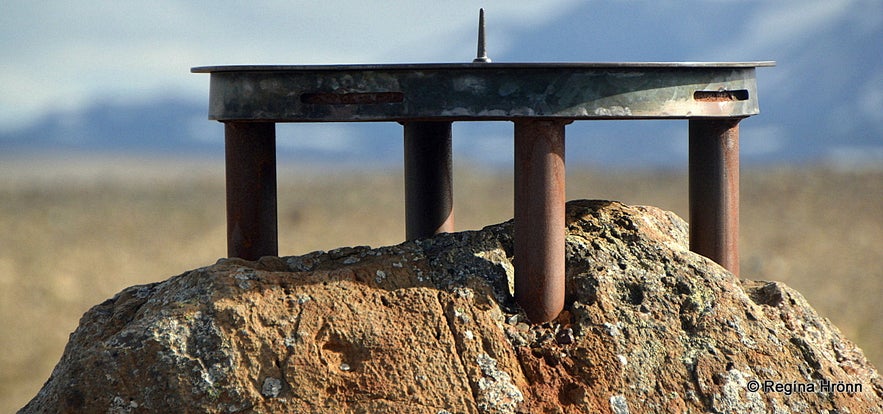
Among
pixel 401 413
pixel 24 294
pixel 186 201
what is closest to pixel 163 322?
pixel 401 413

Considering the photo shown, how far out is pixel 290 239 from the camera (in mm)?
18047

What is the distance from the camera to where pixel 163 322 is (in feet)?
14.6

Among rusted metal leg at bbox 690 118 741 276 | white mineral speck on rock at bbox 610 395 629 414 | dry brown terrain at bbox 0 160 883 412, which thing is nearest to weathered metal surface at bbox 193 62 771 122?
rusted metal leg at bbox 690 118 741 276

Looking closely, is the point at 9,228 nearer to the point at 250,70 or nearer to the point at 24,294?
the point at 24,294

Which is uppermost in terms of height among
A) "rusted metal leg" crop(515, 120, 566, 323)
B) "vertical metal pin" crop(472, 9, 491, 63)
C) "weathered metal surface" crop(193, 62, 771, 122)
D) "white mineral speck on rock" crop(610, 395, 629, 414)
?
"vertical metal pin" crop(472, 9, 491, 63)

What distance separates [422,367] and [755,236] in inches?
574

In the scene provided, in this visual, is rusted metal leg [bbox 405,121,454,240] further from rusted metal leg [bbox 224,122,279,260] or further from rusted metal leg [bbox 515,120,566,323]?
rusted metal leg [bbox 515,120,566,323]

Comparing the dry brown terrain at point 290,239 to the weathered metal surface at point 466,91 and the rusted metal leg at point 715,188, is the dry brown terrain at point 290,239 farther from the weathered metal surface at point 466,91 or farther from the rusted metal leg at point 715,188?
the weathered metal surface at point 466,91

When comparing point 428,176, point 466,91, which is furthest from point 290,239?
point 466,91

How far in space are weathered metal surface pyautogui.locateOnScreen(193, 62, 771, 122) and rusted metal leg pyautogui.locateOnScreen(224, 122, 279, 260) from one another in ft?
1.32

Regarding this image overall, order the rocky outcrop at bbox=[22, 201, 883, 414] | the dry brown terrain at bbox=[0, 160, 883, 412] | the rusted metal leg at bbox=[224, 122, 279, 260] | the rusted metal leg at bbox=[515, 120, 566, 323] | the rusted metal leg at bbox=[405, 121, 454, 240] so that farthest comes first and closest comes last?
the dry brown terrain at bbox=[0, 160, 883, 412] < the rusted metal leg at bbox=[405, 121, 454, 240] < the rusted metal leg at bbox=[224, 122, 279, 260] < the rusted metal leg at bbox=[515, 120, 566, 323] < the rocky outcrop at bbox=[22, 201, 883, 414]

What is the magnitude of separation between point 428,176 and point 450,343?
1.60 m

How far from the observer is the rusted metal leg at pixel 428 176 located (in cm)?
589

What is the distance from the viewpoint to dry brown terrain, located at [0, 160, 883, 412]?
474 inches
